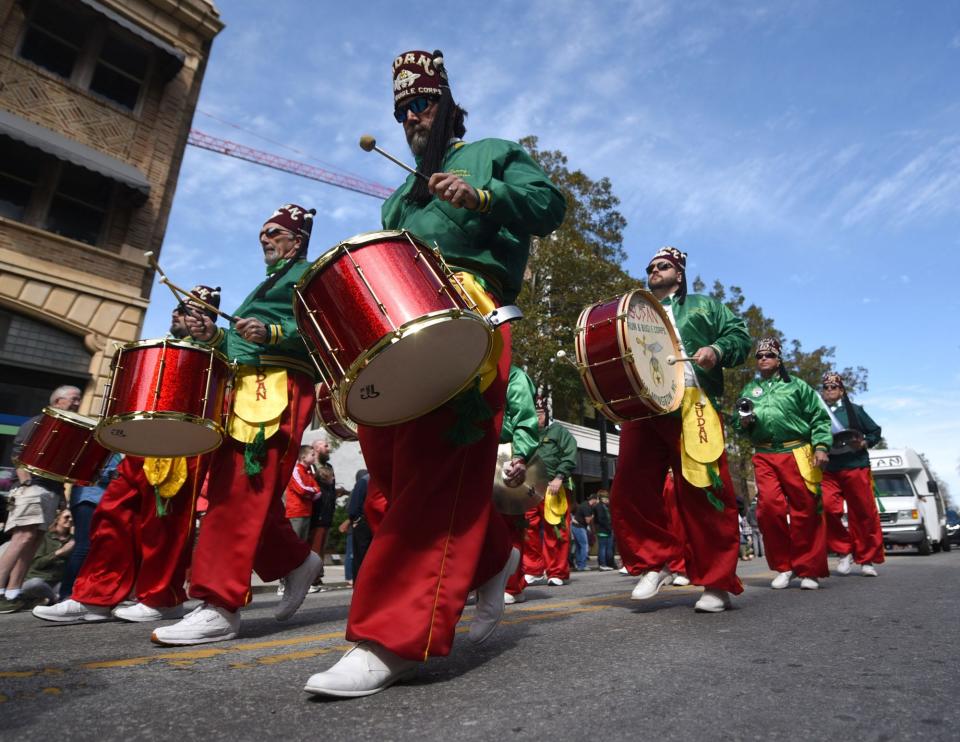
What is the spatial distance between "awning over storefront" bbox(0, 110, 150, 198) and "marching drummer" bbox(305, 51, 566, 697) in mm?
12453

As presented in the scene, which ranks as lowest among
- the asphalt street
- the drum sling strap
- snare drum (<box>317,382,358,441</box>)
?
the asphalt street

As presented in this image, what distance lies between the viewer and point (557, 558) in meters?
8.44

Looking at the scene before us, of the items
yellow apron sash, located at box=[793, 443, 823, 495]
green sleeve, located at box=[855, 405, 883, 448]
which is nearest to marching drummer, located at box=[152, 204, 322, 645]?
yellow apron sash, located at box=[793, 443, 823, 495]

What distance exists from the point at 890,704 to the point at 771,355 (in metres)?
5.52

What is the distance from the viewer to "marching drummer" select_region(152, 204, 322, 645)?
10.5 feet

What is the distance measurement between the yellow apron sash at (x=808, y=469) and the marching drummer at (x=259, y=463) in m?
4.17

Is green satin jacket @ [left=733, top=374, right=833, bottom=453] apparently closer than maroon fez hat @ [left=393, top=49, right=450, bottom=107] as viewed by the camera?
No

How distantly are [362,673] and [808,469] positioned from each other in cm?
503

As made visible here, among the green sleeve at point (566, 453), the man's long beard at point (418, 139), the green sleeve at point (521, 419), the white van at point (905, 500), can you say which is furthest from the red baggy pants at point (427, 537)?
the white van at point (905, 500)

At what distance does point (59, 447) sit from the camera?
470cm

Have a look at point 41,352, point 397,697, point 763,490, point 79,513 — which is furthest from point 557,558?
point 41,352

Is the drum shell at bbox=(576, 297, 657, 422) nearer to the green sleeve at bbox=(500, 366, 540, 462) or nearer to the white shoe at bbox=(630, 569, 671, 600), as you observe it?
the green sleeve at bbox=(500, 366, 540, 462)

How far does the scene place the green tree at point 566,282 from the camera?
743 inches

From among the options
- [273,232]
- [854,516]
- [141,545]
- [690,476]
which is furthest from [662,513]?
[854,516]
